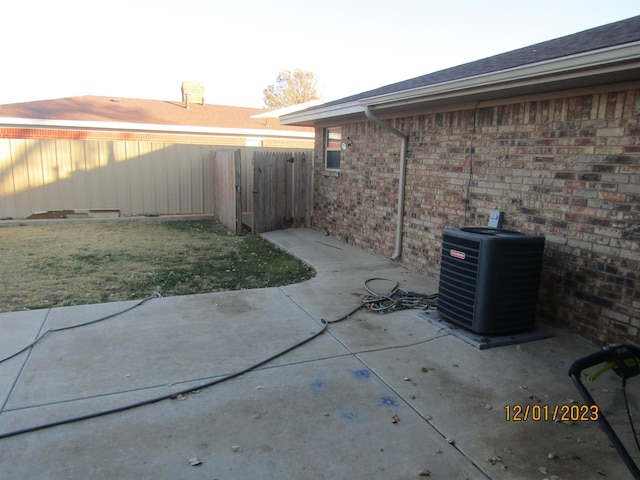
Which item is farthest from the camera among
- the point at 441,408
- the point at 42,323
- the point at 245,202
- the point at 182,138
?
the point at 182,138

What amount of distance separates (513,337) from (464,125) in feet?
9.59

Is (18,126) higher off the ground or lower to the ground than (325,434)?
higher

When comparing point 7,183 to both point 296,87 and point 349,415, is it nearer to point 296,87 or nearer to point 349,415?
point 349,415

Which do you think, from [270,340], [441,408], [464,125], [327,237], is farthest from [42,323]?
[327,237]

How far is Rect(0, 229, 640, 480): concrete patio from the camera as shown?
8.78ft

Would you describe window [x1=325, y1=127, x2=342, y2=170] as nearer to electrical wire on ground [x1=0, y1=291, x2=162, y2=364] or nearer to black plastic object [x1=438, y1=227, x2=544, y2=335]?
electrical wire on ground [x1=0, y1=291, x2=162, y2=364]

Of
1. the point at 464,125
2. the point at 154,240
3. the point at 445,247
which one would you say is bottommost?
the point at 154,240

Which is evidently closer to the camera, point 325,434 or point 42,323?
point 325,434

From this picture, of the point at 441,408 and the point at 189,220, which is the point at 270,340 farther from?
the point at 189,220

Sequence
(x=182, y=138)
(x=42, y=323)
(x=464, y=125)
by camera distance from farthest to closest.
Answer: (x=182, y=138), (x=464, y=125), (x=42, y=323)

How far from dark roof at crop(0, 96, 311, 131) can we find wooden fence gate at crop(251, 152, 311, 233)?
9.58m

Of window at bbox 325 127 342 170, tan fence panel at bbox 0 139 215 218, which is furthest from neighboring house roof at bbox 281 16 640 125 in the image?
tan fence panel at bbox 0 139 215 218

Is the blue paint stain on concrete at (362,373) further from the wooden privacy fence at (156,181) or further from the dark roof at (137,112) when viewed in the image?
the dark roof at (137,112)

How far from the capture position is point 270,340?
4.42 meters
